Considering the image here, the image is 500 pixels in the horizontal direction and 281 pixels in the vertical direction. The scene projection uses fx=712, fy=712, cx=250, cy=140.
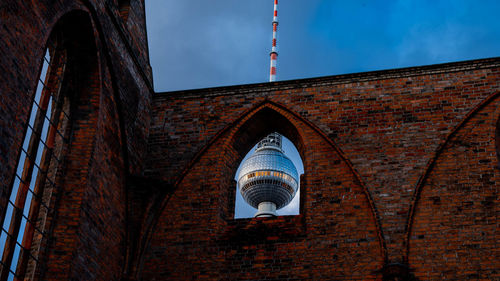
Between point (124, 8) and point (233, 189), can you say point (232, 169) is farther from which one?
point (124, 8)

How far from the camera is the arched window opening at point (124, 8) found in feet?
43.9

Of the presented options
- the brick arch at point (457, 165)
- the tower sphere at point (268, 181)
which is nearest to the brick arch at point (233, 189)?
the brick arch at point (457, 165)

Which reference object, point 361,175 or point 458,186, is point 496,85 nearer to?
point 458,186

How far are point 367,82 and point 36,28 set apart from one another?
244 inches

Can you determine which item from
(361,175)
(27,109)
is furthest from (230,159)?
(27,109)

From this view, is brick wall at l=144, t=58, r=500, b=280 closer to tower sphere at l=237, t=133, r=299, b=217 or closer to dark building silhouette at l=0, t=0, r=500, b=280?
dark building silhouette at l=0, t=0, r=500, b=280

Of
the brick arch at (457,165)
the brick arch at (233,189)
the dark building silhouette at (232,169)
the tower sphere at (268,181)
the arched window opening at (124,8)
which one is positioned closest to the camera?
the dark building silhouette at (232,169)

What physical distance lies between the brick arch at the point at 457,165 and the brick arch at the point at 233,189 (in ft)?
2.53

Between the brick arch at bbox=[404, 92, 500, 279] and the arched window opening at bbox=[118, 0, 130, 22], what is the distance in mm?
6173

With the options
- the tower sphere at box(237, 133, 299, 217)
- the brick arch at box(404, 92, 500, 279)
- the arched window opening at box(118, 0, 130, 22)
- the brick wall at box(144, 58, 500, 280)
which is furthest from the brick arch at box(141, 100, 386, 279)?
the tower sphere at box(237, 133, 299, 217)

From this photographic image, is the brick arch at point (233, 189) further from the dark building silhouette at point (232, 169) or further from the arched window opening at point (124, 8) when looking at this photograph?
the arched window opening at point (124, 8)

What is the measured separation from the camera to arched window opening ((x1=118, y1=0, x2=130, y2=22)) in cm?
1338

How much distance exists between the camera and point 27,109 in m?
9.44

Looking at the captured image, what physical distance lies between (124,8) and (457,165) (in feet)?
22.1
